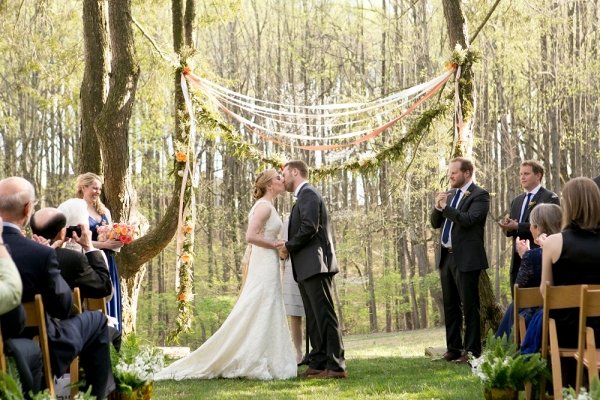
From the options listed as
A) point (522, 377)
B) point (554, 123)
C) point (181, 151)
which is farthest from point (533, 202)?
point (554, 123)

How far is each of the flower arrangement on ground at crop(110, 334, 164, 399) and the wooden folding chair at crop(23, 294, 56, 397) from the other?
36.9 inches

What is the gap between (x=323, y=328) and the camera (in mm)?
6586

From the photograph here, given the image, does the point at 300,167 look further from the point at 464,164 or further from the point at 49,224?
the point at 49,224

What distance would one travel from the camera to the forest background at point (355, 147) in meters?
19.5

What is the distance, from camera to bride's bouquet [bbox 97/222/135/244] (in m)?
6.33

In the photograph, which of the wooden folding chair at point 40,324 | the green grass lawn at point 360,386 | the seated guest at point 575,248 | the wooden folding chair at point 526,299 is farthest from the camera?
the green grass lawn at point 360,386

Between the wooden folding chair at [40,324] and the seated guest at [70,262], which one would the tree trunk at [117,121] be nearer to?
the seated guest at [70,262]

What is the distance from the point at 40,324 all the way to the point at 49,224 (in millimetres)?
1155

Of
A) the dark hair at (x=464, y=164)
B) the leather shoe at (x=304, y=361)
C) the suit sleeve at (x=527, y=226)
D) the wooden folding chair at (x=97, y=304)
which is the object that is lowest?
the leather shoe at (x=304, y=361)

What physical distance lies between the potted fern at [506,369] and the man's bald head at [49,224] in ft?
9.34

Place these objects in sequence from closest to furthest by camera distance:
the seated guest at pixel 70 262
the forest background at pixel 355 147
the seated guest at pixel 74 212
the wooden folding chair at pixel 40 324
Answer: the wooden folding chair at pixel 40 324 < the seated guest at pixel 70 262 < the seated guest at pixel 74 212 < the forest background at pixel 355 147

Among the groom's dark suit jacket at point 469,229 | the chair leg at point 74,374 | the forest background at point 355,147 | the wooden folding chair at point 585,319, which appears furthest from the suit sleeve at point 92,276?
the forest background at point 355,147

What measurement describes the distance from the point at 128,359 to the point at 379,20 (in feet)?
68.0

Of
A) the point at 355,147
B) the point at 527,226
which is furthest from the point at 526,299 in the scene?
the point at 355,147
